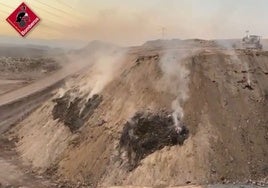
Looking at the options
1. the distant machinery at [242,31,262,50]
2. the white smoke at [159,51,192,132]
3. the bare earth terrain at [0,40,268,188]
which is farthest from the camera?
the distant machinery at [242,31,262,50]

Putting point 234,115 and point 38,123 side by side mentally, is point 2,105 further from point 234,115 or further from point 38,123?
point 234,115

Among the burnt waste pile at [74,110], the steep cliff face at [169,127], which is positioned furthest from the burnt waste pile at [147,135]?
the burnt waste pile at [74,110]

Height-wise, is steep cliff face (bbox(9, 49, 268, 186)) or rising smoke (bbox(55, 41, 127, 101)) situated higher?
rising smoke (bbox(55, 41, 127, 101))

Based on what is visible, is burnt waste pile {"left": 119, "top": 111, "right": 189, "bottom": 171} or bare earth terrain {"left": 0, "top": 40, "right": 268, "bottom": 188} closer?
bare earth terrain {"left": 0, "top": 40, "right": 268, "bottom": 188}

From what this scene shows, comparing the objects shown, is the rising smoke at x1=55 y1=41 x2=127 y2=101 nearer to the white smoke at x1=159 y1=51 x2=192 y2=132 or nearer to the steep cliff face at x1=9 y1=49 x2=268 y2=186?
the steep cliff face at x1=9 y1=49 x2=268 y2=186

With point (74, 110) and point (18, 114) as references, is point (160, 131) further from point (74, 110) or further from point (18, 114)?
point (18, 114)

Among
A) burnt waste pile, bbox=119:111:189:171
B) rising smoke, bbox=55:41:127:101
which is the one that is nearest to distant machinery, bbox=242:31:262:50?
rising smoke, bbox=55:41:127:101

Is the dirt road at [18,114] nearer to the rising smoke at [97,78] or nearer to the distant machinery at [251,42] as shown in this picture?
the rising smoke at [97,78]
